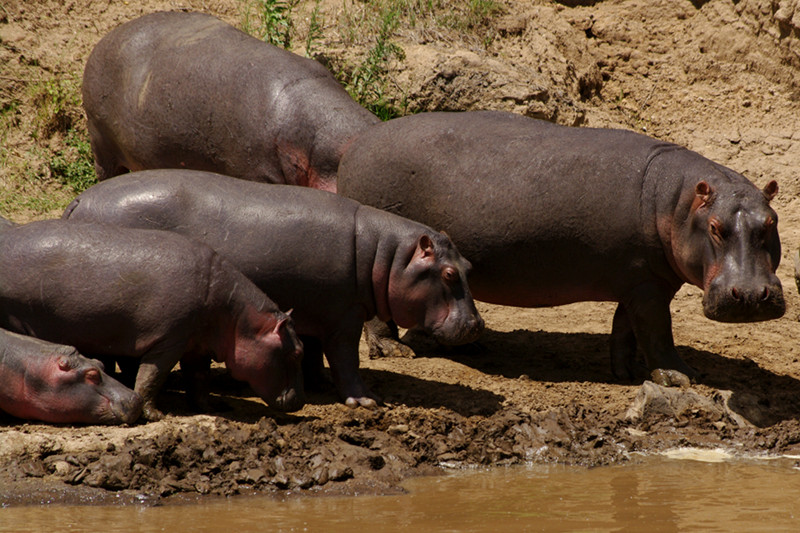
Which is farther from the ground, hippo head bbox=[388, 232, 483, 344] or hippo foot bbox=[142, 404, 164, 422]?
hippo head bbox=[388, 232, 483, 344]

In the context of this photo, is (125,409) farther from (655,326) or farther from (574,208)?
(655,326)

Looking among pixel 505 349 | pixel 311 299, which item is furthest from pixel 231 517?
pixel 505 349

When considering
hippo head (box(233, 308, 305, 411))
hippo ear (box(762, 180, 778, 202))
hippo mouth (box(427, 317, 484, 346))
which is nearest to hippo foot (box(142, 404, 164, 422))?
hippo head (box(233, 308, 305, 411))

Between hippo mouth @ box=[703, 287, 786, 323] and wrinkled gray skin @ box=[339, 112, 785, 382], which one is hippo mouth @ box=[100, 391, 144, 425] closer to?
wrinkled gray skin @ box=[339, 112, 785, 382]

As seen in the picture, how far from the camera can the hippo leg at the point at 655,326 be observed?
8164 millimetres

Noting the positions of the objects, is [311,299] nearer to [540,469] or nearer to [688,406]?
[540,469]

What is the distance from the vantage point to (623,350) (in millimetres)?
8586

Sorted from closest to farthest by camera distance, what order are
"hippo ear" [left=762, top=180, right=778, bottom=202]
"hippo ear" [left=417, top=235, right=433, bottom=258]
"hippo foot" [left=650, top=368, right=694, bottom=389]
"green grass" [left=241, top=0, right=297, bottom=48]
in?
"hippo ear" [left=417, top=235, right=433, bottom=258] < "hippo ear" [left=762, top=180, right=778, bottom=202] < "hippo foot" [left=650, top=368, right=694, bottom=389] < "green grass" [left=241, top=0, right=297, bottom=48]

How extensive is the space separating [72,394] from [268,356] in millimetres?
1131

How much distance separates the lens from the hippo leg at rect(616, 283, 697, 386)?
26.8 ft

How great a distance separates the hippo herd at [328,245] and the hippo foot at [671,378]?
56 millimetres

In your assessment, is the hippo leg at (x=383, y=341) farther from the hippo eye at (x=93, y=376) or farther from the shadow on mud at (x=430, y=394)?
the hippo eye at (x=93, y=376)

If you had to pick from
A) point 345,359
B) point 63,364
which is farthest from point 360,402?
point 63,364

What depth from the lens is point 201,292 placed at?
22.2 feet
